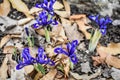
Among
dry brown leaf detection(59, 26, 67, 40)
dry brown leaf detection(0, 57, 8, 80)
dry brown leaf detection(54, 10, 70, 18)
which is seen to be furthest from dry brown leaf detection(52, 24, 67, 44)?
dry brown leaf detection(0, 57, 8, 80)

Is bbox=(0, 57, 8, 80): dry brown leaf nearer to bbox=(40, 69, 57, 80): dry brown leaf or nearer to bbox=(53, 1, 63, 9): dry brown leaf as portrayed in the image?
bbox=(40, 69, 57, 80): dry brown leaf

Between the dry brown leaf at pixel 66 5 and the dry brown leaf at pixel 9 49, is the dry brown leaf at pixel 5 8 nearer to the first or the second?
the dry brown leaf at pixel 9 49

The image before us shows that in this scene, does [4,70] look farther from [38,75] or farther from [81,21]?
[81,21]

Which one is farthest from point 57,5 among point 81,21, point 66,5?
point 81,21

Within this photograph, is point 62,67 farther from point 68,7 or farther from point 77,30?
point 68,7

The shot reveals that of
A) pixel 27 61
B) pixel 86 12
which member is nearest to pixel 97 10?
pixel 86 12
